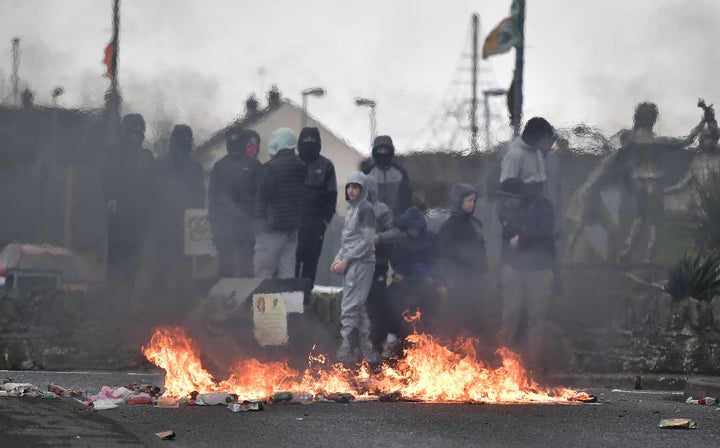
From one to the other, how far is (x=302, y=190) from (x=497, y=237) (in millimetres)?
3174

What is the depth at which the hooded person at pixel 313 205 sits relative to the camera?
1492 centimetres

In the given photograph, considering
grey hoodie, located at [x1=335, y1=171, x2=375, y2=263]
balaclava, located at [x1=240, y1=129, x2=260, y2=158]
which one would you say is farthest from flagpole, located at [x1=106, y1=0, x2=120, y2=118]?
grey hoodie, located at [x1=335, y1=171, x2=375, y2=263]

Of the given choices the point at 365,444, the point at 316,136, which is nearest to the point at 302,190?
the point at 316,136

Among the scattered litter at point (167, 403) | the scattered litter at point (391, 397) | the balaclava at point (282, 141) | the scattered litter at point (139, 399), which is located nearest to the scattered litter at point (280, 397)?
the scattered litter at point (167, 403)

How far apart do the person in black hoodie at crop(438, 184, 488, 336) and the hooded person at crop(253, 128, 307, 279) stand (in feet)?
4.54

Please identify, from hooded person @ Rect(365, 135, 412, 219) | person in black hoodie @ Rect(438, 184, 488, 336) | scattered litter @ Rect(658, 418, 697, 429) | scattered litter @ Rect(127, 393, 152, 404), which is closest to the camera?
Result: scattered litter @ Rect(658, 418, 697, 429)

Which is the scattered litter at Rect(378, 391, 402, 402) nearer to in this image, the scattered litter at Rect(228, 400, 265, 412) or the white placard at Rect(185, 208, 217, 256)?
the scattered litter at Rect(228, 400, 265, 412)

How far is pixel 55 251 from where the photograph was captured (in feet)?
53.8

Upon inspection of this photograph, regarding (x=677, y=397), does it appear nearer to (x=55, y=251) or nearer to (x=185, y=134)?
(x=185, y=134)

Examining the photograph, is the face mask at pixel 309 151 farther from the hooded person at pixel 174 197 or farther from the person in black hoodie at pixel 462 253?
the person in black hoodie at pixel 462 253

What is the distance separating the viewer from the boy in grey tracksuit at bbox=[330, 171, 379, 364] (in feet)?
45.1

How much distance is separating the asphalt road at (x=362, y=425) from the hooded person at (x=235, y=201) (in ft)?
13.1

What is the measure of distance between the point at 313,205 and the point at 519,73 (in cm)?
567

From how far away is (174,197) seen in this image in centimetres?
1528
